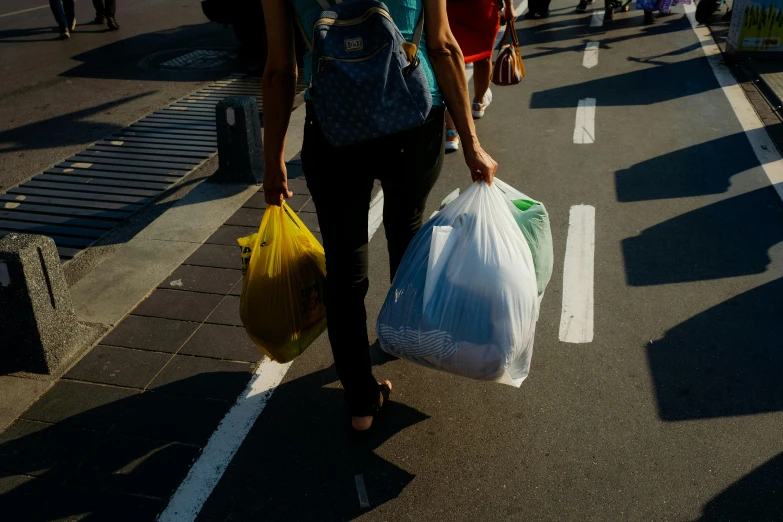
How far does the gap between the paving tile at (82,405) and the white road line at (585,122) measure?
465 cm

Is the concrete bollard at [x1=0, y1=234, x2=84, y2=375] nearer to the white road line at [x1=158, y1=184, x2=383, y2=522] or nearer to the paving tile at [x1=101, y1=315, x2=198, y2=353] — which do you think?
the paving tile at [x1=101, y1=315, x2=198, y2=353]

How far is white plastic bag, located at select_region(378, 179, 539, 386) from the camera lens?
279 cm

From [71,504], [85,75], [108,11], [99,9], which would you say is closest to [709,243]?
[71,504]

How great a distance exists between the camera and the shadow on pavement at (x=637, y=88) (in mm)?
7926

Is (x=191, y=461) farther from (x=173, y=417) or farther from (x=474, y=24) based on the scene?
(x=474, y=24)

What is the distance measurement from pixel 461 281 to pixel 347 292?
45 cm

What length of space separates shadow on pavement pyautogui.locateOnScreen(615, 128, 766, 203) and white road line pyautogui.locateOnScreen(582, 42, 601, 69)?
303 cm

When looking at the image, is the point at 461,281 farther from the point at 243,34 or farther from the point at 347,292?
the point at 243,34

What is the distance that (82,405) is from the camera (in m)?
3.57

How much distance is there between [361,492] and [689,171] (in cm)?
418

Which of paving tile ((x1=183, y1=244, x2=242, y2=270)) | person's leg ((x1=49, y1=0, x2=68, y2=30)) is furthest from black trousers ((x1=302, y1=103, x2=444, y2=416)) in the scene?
person's leg ((x1=49, y1=0, x2=68, y2=30))

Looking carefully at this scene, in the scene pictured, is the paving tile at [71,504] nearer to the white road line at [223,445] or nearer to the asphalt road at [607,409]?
the white road line at [223,445]

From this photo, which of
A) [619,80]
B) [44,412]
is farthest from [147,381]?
[619,80]

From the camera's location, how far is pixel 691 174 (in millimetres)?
5961
